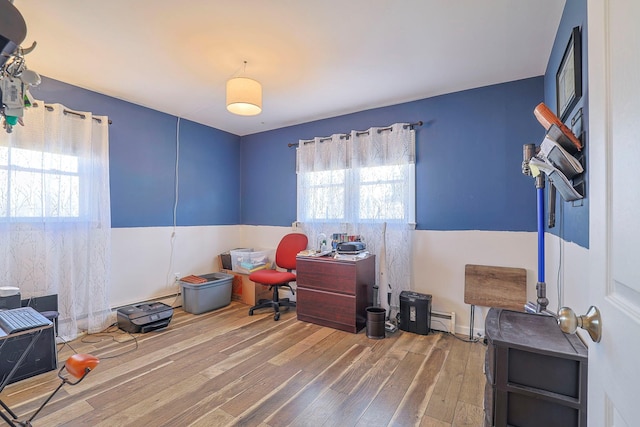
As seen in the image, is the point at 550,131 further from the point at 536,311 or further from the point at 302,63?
the point at 302,63

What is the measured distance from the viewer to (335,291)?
310 centimetres

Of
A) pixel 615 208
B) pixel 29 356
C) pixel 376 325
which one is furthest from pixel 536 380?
pixel 29 356

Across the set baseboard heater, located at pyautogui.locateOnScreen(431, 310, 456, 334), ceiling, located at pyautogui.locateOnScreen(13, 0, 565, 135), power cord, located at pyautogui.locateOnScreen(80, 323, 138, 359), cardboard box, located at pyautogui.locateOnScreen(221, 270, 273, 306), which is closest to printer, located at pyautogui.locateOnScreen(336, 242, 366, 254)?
baseboard heater, located at pyautogui.locateOnScreen(431, 310, 456, 334)

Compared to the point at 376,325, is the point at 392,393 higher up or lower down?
lower down

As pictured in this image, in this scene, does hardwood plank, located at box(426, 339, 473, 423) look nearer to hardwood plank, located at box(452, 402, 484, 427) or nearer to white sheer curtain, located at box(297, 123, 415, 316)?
hardwood plank, located at box(452, 402, 484, 427)

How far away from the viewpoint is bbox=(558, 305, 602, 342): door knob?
2.00 feet

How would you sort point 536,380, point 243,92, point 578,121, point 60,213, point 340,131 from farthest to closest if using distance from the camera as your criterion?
point 340,131
point 60,213
point 243,92
point 578,121
point 536,380

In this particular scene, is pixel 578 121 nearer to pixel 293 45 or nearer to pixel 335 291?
pixel 293 45

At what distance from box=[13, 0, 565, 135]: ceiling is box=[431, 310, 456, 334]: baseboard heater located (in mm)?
2283

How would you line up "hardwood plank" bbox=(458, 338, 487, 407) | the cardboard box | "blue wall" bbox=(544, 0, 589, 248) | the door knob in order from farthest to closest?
the cardboard box, "hardwood plank" bbox=(458, 338, 487, 407), "blue wall" bbox=(544, 0, 589, 248), the door knob

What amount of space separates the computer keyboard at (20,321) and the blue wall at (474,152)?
3.02 m

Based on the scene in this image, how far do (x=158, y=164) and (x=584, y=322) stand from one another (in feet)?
13.2

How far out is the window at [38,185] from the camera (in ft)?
8.04

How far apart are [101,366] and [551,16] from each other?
400cm
